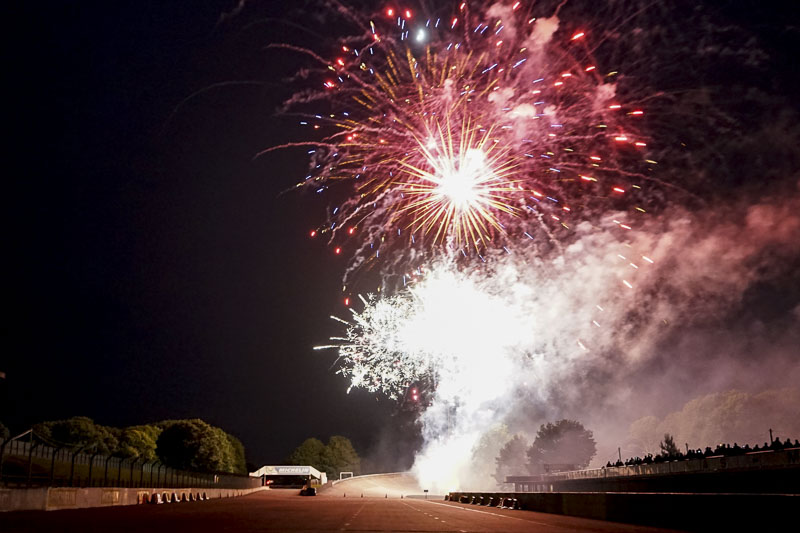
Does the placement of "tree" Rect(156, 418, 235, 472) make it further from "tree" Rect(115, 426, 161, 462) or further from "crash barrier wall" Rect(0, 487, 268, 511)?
"crash barrier wall" Rect(0, 487, 268, 511)

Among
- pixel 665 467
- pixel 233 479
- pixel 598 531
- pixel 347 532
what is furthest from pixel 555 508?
pixel 233 479

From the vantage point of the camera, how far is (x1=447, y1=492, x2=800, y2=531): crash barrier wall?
17.8m

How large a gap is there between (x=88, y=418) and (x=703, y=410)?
5332 inches

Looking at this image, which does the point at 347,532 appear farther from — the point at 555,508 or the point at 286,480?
the point at 286,480

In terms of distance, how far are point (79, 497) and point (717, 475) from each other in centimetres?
4222

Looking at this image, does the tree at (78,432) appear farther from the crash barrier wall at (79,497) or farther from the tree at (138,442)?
the crash barrier wall at (79,497)

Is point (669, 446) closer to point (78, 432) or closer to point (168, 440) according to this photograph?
point (168, 440)

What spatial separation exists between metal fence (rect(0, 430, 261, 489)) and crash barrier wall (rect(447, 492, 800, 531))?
22526 mm

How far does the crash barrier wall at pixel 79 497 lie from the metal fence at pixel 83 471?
0.54 metres

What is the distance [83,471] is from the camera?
204 ft

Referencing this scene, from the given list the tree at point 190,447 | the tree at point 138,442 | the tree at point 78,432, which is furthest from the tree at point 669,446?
the tree at point 78,432

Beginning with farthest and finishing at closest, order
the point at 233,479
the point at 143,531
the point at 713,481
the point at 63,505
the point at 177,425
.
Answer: the point at 177,425 < the point at 233,479 < the point at 713,481 < the point at 63,505 < the point at 143,531

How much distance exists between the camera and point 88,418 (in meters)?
171

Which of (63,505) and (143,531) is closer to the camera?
(143,531)
